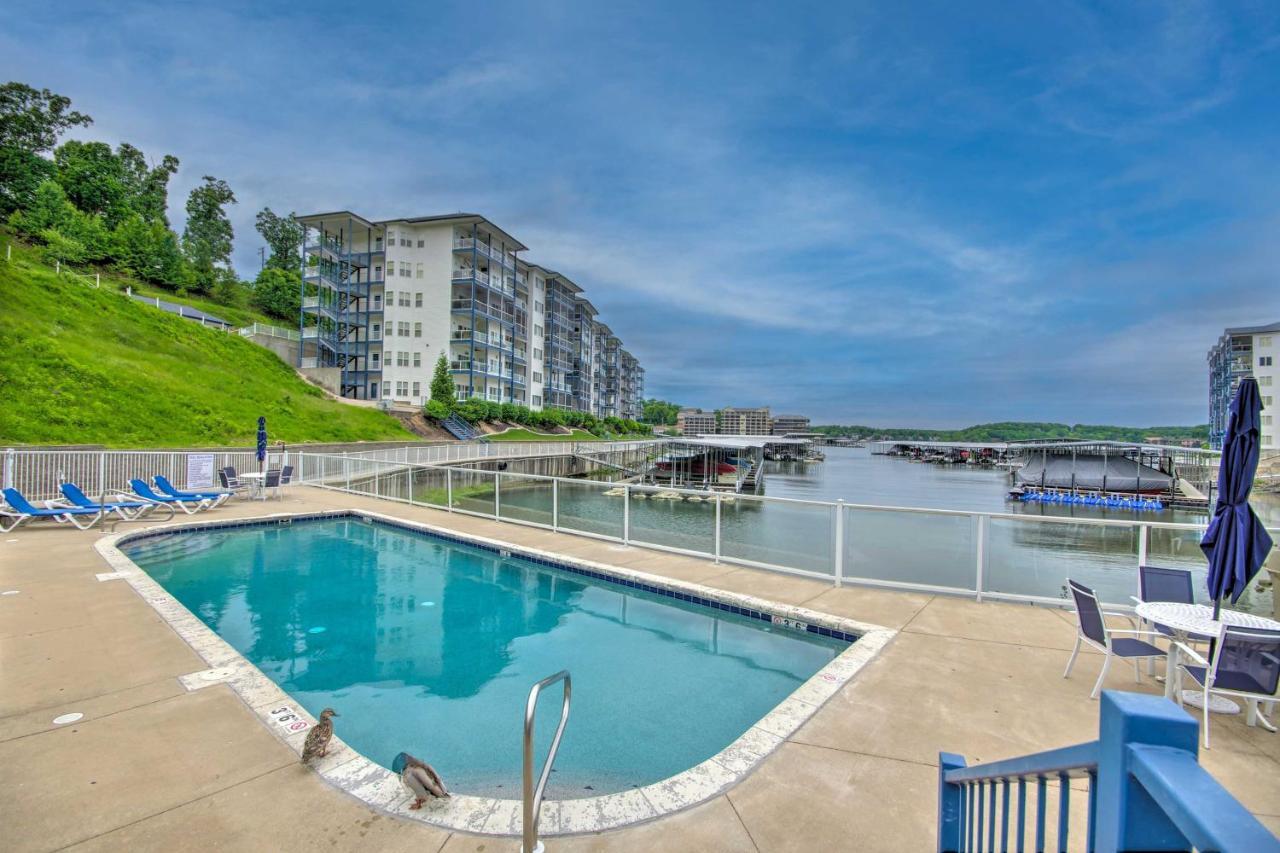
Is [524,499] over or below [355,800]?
over

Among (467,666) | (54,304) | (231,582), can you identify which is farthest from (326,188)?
(467,666)

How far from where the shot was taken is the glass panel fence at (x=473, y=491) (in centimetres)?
1325

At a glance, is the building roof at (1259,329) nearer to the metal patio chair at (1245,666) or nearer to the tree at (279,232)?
the metal patio chair at (1245,666)

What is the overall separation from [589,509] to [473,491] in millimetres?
3309

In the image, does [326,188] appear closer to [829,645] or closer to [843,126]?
[843,126]

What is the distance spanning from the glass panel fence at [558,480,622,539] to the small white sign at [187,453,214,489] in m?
10.1

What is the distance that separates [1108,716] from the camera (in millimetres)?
1017

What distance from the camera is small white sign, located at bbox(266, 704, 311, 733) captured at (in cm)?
401

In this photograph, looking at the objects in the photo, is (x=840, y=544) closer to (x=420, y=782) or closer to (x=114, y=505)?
(x=420, y=782)

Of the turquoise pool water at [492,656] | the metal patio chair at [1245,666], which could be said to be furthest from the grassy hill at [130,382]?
the metal patio chair at [1245,666]

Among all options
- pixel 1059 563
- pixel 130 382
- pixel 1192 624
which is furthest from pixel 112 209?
pixel 1192 624

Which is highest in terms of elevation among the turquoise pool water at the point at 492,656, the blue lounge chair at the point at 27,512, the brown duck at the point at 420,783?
the blue lounge chair at the point at 27,512

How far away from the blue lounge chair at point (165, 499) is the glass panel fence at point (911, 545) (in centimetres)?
1434

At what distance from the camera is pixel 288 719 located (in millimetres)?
4121
